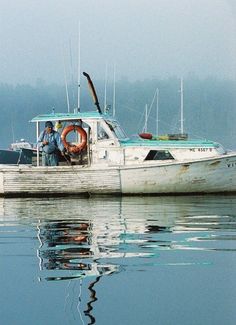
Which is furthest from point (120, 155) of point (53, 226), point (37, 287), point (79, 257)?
point (37, 287)

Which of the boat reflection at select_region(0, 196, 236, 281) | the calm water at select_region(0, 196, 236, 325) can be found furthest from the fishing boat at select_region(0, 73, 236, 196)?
the calm water at select_region(0, 196, 236, 325)

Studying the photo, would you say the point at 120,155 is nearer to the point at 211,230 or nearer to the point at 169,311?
the point at 211,230

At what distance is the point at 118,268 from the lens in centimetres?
977

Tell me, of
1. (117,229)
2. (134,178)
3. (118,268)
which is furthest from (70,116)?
(118,268)

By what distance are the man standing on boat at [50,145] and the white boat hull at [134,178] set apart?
0.57 meters

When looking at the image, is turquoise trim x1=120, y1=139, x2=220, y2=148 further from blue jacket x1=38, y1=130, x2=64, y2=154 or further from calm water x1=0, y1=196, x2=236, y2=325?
calm water x1=0, y1=196, x2=236, y2=325

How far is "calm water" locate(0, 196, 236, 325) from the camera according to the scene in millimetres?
7520

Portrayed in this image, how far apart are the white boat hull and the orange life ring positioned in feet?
2.45

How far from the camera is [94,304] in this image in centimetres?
780

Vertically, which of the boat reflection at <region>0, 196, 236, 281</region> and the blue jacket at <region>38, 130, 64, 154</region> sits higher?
the blue jacket at <region>38, 130, 64, 154</region>

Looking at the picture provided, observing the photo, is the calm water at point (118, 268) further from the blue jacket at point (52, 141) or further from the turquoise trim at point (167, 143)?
the blue jacket at point (52, 141)

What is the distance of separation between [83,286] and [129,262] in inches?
69.4

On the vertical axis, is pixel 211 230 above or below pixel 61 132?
below

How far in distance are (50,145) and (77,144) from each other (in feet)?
2.98
